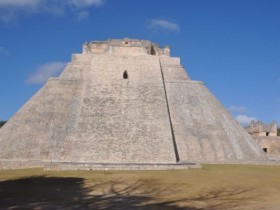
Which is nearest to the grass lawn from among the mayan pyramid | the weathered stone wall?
the mayan pyramid

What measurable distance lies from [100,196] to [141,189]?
83.1 inches

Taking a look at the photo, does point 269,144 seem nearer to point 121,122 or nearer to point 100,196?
point 121,122

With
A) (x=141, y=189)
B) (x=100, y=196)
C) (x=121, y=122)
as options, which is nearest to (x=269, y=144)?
(x=121, y=122)

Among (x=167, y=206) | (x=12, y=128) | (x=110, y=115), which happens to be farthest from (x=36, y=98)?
(x=167, y=206)

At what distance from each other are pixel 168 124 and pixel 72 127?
4.97 meters

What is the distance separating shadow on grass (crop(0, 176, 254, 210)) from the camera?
34.9ft

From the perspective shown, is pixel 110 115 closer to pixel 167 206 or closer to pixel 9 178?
pixel 9 178

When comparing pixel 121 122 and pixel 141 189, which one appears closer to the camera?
pixel 141 189

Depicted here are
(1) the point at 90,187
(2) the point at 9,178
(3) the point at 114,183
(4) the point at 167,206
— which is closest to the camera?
(4) the point at 167,206

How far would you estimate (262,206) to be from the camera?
10.9 meters

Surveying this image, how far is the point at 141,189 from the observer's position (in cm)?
1405

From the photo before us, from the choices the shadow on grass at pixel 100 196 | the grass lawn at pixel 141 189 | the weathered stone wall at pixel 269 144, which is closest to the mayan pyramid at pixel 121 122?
the grass lawn at pixel 141 189

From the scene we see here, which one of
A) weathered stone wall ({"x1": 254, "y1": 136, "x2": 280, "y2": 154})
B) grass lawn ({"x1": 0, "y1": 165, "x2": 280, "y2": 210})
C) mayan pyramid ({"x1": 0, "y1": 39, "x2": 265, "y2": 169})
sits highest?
mayan pyramid ({"x1": 0, "y1": 39, "x2": 265, "y2": 169})

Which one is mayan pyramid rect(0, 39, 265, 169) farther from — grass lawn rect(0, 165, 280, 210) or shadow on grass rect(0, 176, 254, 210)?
shadow on grass rect(0, 176, 254, 210)
